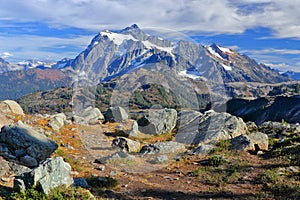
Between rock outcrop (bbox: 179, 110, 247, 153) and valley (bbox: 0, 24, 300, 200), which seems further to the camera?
rock outcrop (bbox: 179, 110, 247, 153)

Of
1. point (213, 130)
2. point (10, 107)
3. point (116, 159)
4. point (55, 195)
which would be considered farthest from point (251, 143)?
point (10, 107)

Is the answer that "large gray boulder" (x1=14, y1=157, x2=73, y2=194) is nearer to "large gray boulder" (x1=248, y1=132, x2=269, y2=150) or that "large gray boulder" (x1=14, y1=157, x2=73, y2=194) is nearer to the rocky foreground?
the rocky foreground

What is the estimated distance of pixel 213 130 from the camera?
106ft

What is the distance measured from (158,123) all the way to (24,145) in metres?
20.6

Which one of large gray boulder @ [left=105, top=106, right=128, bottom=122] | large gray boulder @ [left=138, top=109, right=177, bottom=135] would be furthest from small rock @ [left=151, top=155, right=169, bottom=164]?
large gray boulder @ [left=105, top=106, right=128, bottom=122]

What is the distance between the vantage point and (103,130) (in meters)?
39.4

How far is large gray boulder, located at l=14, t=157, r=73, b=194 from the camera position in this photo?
1422 cm

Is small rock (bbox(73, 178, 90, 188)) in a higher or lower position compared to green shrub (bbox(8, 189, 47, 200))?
lower

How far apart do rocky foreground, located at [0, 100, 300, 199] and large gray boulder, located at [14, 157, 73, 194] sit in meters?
0.05

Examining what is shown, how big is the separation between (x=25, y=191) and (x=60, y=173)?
191 cm

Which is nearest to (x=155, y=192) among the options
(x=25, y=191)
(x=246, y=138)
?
(x=25, y=191)

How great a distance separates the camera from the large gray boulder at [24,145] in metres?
20.8

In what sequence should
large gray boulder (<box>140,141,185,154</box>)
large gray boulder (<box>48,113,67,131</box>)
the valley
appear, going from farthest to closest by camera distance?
large gray boulder (<box>48,113,67,131</box>)
large gray boulder (<box>140,141,185,154</box>)
the valley

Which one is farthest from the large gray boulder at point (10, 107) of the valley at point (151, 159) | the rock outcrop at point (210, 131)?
the rock outcrop at point (210, 131)
